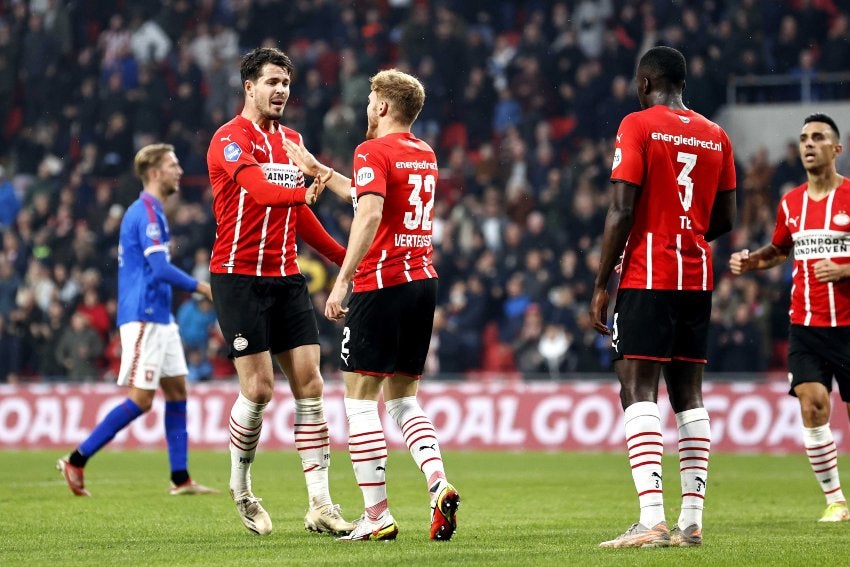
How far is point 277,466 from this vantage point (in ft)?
48.6

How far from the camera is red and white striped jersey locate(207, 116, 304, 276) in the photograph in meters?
8.05

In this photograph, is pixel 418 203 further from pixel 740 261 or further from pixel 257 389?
pixel 740 261

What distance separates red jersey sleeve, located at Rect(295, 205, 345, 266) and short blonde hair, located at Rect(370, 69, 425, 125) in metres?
1.17

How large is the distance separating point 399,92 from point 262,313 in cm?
153

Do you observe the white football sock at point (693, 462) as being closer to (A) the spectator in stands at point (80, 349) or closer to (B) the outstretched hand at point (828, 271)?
(B) the outstretched hand at point (828, 271)

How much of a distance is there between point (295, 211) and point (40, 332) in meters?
13.7

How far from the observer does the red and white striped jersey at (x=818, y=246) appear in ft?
31.2

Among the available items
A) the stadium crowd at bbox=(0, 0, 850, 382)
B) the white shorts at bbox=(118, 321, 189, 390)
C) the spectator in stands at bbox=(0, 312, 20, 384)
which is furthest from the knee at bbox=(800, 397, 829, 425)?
the spectator in stands at bbox=(0, 312, 20, 384)

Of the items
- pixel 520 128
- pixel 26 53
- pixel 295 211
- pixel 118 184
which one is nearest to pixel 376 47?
pixel 520 128

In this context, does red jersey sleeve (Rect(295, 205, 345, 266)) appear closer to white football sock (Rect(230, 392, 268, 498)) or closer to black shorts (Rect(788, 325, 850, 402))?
white football sock (Rect(230, 392, 268, 498))

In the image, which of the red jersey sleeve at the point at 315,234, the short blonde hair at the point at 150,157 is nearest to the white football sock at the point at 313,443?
the red jersey sleeve at the point at 315,234

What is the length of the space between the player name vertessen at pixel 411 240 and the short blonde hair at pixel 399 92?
634 mm

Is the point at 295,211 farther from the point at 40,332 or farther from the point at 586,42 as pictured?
the point at 586,42

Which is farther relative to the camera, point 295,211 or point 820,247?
point 820,247
